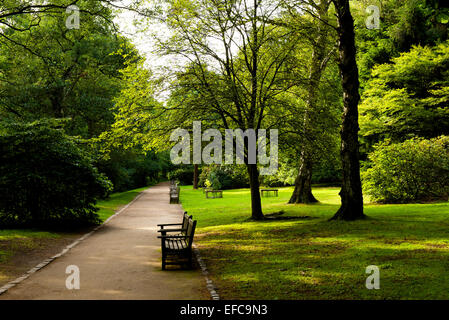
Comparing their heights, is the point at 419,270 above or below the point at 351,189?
below

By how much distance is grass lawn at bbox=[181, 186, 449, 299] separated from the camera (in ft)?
19.2

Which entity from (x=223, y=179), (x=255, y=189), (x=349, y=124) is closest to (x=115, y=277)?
(x=255, y=189)

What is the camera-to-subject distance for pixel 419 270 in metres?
6.56

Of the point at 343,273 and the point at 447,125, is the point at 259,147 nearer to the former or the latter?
the point at 343,273

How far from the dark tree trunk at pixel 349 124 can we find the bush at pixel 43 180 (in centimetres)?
981

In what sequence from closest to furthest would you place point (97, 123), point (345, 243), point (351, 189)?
1. point (345, 243)
2. point (351, 189)
3. point (97, 123)

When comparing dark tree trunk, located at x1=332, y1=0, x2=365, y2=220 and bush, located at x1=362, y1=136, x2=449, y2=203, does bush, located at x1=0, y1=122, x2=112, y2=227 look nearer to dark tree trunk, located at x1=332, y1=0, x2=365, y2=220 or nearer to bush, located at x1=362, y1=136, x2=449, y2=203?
dark tree trunk, located at x1=332, y1=0, x2=365, y2=220

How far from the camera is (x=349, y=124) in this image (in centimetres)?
1301

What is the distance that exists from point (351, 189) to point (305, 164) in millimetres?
7933

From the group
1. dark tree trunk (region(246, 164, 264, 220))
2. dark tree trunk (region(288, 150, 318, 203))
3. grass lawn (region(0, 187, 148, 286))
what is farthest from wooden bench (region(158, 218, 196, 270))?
dark tree trunk (region(288, 150, 318, 203))

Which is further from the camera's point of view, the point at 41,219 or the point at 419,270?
the point at 41,219

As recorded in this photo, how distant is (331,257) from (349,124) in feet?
21.4

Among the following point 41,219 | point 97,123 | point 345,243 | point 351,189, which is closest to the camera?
point 345,243

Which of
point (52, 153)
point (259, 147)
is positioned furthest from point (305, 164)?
point (52, 153)
